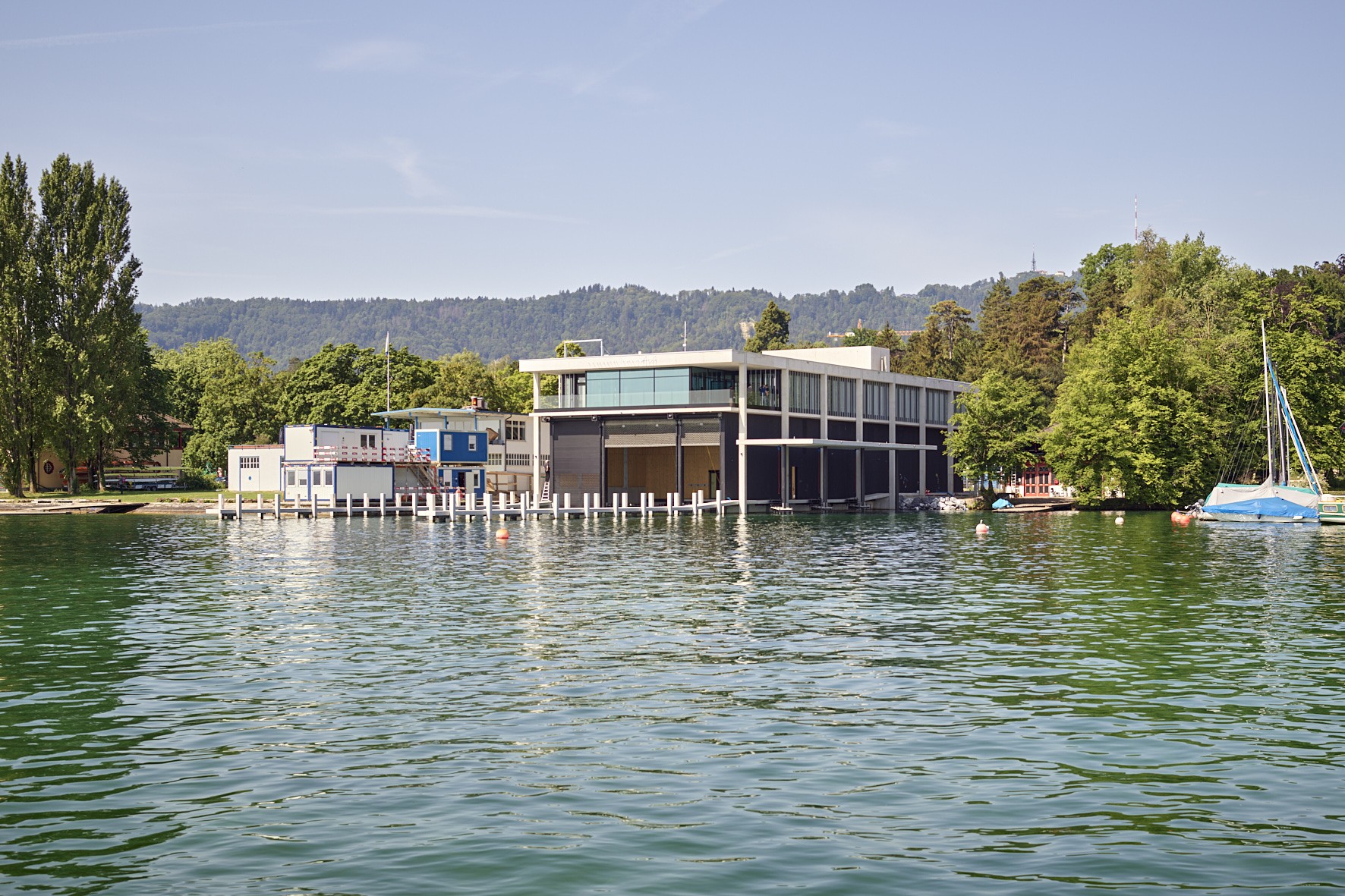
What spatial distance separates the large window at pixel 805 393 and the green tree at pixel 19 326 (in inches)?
2292

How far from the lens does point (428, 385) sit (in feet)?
460

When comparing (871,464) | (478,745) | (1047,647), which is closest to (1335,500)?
(871,464)

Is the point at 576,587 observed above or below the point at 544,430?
below

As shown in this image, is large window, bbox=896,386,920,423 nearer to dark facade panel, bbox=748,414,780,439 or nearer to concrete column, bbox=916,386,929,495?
concrete column, bbox=916,386,929,495

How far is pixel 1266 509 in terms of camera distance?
3265 inches

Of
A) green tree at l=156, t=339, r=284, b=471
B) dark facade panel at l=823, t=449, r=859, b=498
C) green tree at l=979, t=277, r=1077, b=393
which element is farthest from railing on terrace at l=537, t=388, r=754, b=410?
green tree at l=979, t=277, r=1077, b=393

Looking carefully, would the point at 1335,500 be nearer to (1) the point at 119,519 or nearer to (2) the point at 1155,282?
(2) the point at 1155,282

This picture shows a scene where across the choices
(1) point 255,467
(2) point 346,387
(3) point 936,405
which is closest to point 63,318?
(1) point 255,467

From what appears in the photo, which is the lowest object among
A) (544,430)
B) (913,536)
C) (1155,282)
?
(913,536)

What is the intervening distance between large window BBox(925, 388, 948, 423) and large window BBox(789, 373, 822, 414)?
20.8m

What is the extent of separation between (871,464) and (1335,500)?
4229cm

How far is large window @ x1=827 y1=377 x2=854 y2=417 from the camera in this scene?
111 m

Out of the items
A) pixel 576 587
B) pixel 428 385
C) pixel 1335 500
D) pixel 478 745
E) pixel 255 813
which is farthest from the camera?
pixel 428 385

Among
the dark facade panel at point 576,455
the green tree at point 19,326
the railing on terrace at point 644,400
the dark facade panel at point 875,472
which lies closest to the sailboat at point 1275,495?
the dark facade panel at point 875,472
